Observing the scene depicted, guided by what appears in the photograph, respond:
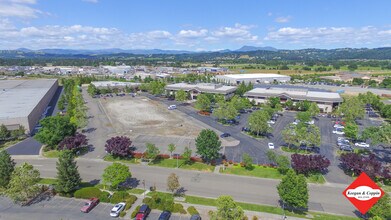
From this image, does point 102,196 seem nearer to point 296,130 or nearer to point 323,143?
point 296,130

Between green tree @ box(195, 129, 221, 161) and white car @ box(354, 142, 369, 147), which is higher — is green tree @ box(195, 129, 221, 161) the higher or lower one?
the higher one

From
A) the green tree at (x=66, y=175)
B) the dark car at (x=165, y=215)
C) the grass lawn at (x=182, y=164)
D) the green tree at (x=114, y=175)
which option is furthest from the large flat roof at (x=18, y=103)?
the dark car at (x=165, y=215)

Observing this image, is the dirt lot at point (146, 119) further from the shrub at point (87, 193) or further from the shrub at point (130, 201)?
the shrub at point (130, 201)

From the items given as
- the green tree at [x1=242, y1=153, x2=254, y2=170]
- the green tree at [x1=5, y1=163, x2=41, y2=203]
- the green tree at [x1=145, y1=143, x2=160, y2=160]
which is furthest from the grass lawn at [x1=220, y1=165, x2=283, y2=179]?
the green tree at [x1=5, y1=163, x2=41, y2=203]

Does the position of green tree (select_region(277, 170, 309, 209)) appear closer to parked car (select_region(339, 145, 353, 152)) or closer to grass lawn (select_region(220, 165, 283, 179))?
grass lawn (select_region(220, 165, 283, 179))

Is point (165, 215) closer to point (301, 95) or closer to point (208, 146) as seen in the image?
point (208, 146)

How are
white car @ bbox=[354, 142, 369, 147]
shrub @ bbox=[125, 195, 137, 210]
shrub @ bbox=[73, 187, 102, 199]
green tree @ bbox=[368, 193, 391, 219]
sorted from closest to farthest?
green tree @ bbox=[368, 193, 391, 219] < shrub @ bbox=[125, 195, 137, 210] < shrub @ bbox=[73, 187, 102, 199] < white car @ bbox=[354, 142, 369, 147]

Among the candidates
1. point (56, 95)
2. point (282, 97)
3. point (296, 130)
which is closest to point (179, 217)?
point (296, 130)
